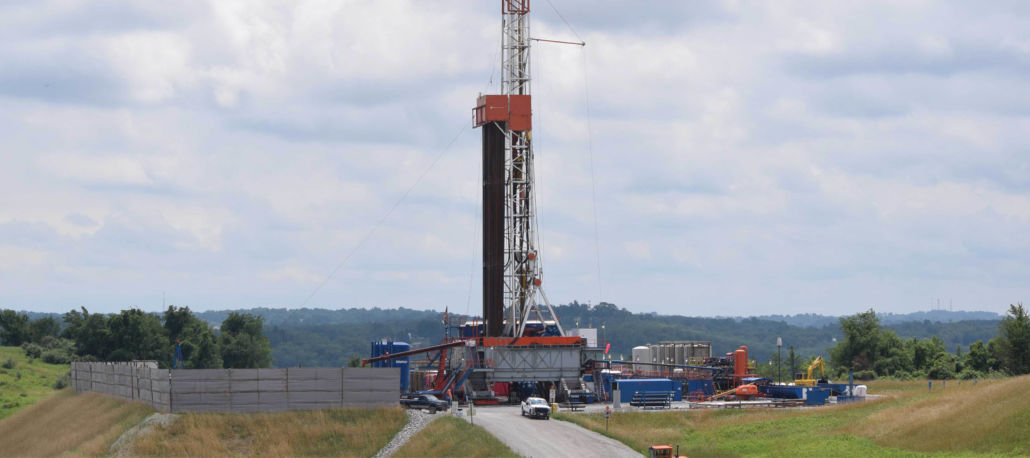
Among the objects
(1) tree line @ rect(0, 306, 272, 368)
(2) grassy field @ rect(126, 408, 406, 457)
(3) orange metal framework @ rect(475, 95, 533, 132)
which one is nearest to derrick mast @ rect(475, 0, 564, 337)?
(3) orange metal framework @ rect(475, 95, 533, 132)

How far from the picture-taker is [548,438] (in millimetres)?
60406

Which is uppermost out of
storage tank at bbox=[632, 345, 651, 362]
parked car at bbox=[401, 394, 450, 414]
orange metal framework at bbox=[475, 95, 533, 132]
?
orange metal framework at bbox=[475, 95, 533, 132]

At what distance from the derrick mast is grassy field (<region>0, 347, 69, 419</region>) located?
41315 mm

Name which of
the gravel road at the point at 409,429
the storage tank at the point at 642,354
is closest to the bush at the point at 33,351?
the storage tank at the point at 642,354

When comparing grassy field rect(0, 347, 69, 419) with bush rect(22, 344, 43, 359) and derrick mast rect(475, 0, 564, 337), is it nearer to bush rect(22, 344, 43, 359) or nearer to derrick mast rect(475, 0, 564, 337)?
bush rect(22, 344, 43, 359)

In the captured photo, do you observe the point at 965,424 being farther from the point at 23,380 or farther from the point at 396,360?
the point at 23,380

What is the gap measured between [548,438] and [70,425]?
31.5m

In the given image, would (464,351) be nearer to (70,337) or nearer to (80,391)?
(80,391)

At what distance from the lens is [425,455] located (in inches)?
2298

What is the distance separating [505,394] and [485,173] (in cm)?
1682

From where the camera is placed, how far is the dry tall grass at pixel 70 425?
64188 mm

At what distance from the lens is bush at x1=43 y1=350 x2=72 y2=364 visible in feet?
463

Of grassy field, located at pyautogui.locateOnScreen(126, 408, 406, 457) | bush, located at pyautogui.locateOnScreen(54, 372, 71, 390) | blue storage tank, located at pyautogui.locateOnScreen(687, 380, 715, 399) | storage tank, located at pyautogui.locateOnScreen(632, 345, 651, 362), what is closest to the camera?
grassy field, located at pyautogui.locateOnScreen(126, 408, 406, 457)

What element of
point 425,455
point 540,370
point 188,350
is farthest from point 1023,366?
point 188,350
